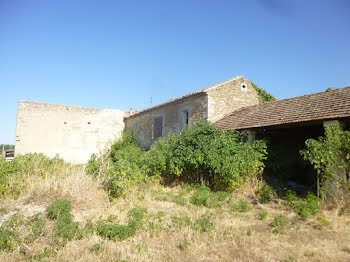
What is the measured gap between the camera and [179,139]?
9555mm

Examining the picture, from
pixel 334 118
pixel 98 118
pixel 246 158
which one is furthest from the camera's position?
pixel 98 118

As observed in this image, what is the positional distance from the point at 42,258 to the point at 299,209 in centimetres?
579

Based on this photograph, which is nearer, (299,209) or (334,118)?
(299,209)

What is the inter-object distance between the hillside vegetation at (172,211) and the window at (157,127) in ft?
14.3

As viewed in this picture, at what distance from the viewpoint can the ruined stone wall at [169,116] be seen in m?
11.7

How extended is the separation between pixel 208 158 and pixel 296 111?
360 centimetres

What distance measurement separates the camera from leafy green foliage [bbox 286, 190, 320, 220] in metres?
5.64

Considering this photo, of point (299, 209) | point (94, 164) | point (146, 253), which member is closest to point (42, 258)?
point (146, 253)

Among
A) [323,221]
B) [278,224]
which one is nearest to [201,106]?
[278,224]

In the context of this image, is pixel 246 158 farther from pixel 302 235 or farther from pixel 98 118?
pixel 98 118

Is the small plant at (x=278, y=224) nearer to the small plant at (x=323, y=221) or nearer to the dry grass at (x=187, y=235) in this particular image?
the dry grass at (x=187, y=235)

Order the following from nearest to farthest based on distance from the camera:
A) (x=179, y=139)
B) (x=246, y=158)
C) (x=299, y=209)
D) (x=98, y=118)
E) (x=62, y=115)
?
1. (x=299, y=209)
2. (x=246, y=158)
3. (x=179, y=139)
4. (x=62, y=115)
5. (x=98, y=118)

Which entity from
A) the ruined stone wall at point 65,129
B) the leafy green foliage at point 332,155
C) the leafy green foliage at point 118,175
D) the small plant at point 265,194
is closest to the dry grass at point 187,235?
the small plant at point 265,194

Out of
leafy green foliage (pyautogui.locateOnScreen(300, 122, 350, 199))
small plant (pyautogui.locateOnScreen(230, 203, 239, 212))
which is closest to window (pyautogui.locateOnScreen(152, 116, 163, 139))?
small plant (pyautogui.locateOnScreen(230, 203, 239, 212))
